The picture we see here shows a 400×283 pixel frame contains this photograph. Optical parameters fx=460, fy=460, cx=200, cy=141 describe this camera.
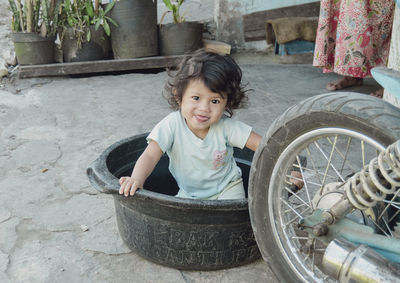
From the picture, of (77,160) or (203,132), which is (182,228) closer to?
(203,132)

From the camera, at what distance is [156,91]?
405 centimetres

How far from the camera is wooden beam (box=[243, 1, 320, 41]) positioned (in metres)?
4.88

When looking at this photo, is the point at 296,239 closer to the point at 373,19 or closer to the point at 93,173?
the point at 93,173

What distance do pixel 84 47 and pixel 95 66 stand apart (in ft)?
0.70

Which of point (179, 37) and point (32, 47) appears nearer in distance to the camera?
point (32, 47)

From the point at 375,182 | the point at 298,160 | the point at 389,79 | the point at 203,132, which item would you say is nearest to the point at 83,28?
the point at 203,132

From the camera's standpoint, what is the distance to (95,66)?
14.9ft

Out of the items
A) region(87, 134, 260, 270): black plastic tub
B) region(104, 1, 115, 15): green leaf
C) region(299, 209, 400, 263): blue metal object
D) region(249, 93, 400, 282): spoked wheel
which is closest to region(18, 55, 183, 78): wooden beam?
region(104, 1, 115, 15): green leaf

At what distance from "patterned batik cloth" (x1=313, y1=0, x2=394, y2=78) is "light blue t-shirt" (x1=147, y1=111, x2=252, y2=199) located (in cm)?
189

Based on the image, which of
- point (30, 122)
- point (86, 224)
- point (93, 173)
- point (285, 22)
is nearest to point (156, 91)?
point (30, 122)

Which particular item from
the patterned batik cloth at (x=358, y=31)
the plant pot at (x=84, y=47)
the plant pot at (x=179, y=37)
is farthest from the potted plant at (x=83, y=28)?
the patterned batik cloth at (x=358, y=31)

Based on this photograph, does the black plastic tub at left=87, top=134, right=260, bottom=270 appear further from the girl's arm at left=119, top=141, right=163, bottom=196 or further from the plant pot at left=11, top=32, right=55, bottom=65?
the plant pot at left=11, top=32, right=55, bottom=65

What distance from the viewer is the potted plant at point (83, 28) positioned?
4418 mm

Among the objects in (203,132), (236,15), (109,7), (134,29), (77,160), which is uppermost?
(109,7)
